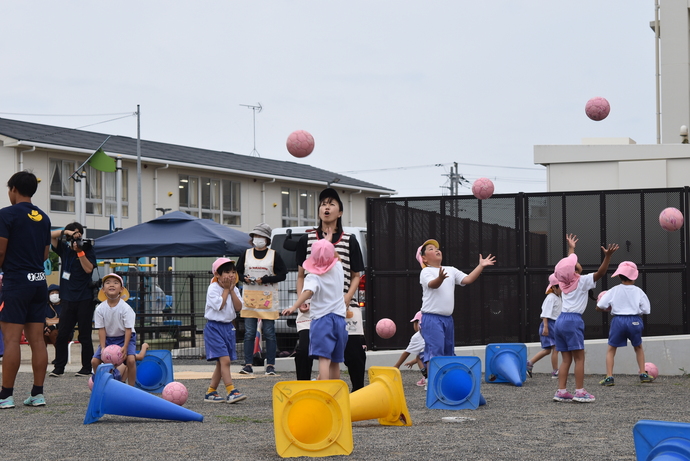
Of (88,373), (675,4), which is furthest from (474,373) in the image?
(675,4)

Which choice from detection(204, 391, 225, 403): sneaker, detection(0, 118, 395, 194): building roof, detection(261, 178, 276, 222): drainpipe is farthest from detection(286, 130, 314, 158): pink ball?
detection(261, 178, 276, 222): drainpipe

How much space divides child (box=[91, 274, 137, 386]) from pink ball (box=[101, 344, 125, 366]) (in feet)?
0.71

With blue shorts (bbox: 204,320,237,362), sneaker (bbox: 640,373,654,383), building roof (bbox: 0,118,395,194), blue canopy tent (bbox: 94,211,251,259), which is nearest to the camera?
blue shorts (bbox: 204,320,237,362)

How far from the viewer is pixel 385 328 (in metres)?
12.0

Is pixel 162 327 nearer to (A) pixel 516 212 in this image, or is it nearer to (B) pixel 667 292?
(A) pixel 516 212

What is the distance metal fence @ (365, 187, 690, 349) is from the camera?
11977 millimetres

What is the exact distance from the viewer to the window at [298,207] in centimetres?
4231

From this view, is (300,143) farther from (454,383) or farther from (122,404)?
(122,404)

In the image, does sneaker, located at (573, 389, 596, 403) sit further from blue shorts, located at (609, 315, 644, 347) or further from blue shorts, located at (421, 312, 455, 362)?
blue shorts, located at (609, 315, 644, 347)

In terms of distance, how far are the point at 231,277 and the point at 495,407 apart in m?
2.85

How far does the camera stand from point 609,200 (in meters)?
12.0

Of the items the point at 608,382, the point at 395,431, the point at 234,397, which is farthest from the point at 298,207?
the point at 395,431

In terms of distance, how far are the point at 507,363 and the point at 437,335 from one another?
216 centimetres

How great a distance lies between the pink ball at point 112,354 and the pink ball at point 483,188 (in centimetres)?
533
